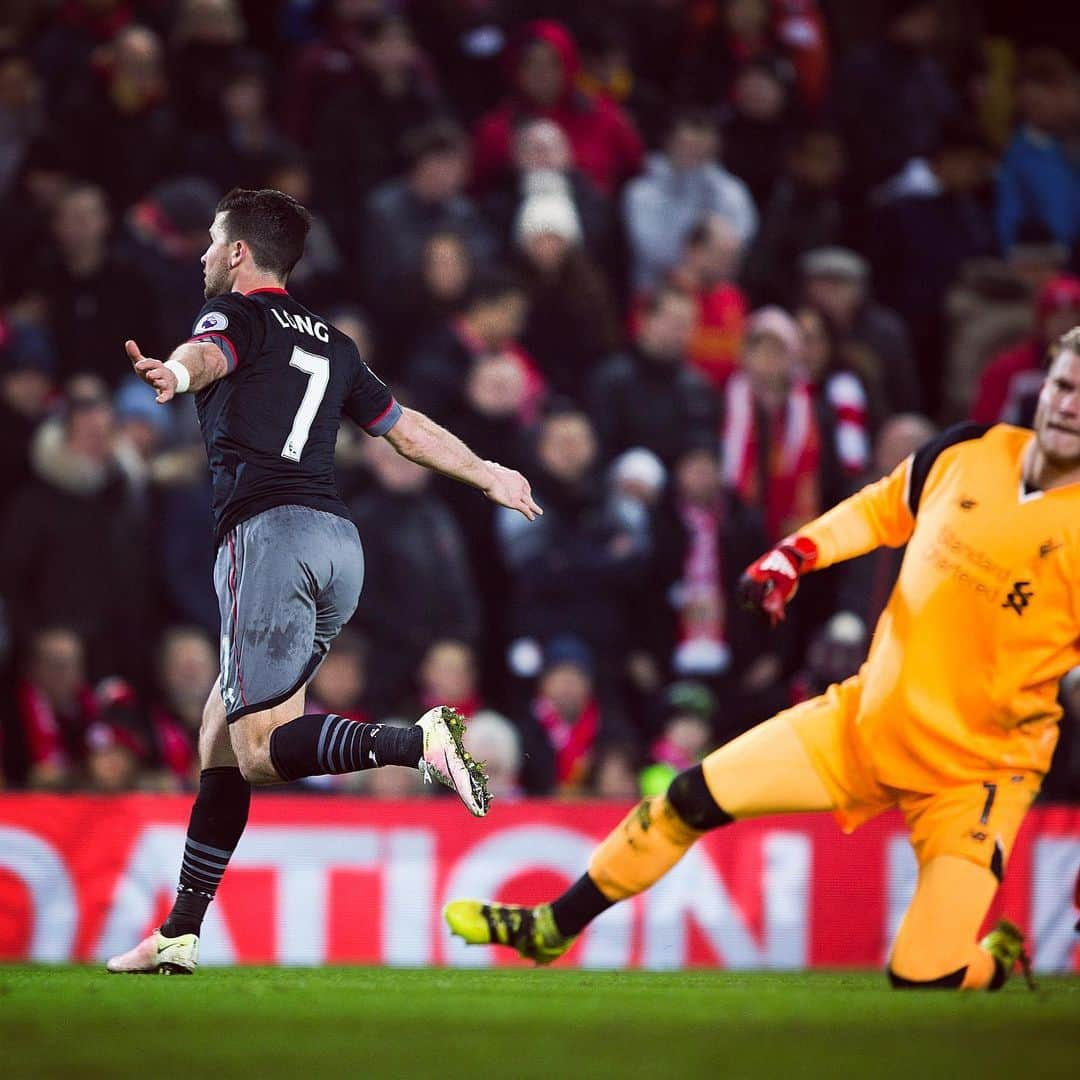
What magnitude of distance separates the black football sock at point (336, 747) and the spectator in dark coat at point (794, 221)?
7.05 meters

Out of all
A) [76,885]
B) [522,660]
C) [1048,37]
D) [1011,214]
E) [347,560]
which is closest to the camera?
[347,560]

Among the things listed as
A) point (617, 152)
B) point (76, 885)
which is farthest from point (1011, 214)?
point (76, 885)

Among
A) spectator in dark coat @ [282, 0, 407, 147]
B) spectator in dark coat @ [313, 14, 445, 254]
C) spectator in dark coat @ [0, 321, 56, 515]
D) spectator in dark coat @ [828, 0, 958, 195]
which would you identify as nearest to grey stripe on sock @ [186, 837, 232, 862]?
spectator in dark coat @ [0, 321, 56, 515]

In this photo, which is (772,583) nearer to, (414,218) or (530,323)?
(530,323)

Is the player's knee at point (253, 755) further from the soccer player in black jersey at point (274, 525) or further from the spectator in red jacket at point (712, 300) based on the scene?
the spectator in red jacket at point (712, 300)

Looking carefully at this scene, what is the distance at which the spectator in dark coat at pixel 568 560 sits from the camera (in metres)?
10.3

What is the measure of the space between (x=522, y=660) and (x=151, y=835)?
221 centimetres

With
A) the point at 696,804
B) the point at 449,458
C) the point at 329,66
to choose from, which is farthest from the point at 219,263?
the point at 329,66

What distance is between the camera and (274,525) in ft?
19.3

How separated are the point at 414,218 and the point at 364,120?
2.91 feet

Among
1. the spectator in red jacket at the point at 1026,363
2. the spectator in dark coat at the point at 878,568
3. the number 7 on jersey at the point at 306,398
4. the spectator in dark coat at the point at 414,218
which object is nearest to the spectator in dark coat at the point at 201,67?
the spectator in dark coat at the point at 414,218

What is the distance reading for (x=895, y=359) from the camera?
12.0 meters

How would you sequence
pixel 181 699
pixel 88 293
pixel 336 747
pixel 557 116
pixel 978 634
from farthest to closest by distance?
1. pixel 557 116
2. pixel 88 293
3. pixel 181 699
4. pixel 978 634
5. pixel 336 747

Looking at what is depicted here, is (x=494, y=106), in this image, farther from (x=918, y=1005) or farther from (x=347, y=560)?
(x=918, y=1005)
